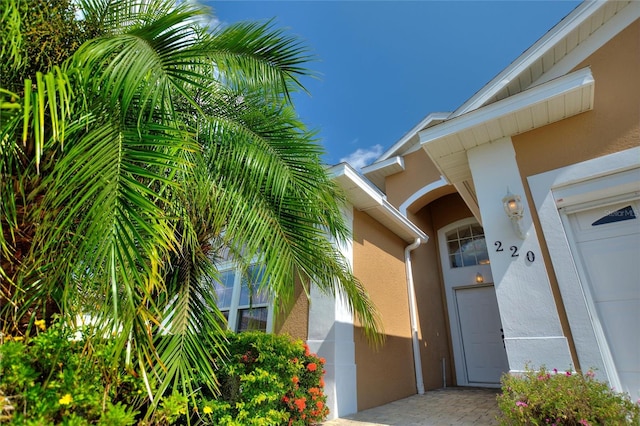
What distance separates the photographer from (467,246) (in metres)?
8.34

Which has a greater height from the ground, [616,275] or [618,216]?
[618,216]

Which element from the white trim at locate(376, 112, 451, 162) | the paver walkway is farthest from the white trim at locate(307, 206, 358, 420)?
the white trim at locate(376, 112, 451, 162)

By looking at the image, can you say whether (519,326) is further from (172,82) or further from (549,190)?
(172,82)

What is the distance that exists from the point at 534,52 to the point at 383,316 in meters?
4.77

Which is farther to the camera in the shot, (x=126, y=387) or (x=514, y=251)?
(x=514, y=251)

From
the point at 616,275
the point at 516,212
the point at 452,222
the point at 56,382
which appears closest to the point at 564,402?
the point at 616,275

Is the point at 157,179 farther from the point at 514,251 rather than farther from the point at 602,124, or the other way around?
the point at 602,124

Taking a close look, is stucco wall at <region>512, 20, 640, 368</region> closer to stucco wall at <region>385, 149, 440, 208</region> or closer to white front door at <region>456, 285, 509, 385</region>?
stucco wall at <region>385, 149, 440, 208</region>

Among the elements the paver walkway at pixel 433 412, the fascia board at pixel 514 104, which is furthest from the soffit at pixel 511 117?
the paver walkway at pixel 433 412

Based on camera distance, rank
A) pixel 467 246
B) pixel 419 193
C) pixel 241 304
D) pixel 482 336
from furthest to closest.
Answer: pixel 419 193 → pixel 467 246 → pixel 482 336 → pixel 241 304

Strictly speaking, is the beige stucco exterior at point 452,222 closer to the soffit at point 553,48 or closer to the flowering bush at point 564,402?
the soffit at point 553,48

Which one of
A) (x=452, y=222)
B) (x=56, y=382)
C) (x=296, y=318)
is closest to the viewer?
(x=56, y=382)

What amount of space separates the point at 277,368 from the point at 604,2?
6004 mm

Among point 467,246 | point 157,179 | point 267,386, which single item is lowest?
point 267,386
